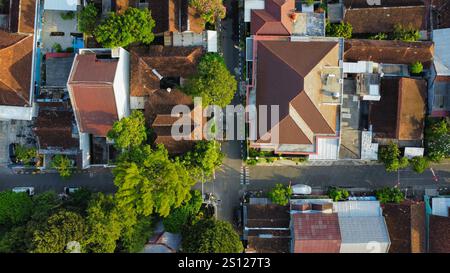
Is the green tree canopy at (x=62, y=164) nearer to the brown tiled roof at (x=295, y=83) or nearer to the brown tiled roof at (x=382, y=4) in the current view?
the brown tiled roof at (x=295, y=83)

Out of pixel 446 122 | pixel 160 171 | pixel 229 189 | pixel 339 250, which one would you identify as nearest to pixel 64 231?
pixel 160 171

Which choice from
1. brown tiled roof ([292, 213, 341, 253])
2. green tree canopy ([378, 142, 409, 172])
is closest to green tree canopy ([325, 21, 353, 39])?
green tree canopy ([378, 142, 409, 172])

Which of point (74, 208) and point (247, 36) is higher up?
point (247, 36)

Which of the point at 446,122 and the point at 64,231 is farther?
the point at 446,122

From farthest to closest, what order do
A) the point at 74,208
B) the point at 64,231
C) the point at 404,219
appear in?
the point at 404,219 < the point at 74,208 < the point at 64,231

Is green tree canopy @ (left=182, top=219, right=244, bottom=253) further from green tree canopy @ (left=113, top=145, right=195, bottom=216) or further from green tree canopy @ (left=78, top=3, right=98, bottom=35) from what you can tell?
green tree canopy @ (left=78, top=3, right=98, bottom=35)

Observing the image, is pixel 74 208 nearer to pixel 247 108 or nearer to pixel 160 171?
pixel 160 171

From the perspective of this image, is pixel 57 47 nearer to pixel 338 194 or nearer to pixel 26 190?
pixel 26 190
